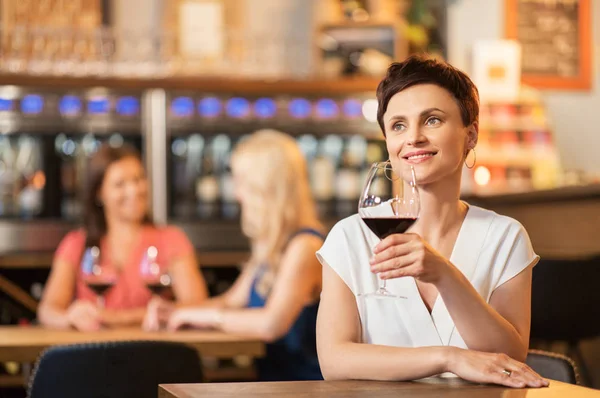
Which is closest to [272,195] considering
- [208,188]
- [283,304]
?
[283,304]

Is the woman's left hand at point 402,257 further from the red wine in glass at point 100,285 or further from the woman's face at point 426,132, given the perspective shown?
the red wine in glass at point 100,285

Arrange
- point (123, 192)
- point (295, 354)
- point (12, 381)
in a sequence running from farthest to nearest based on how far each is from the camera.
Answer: point (12, 381) < point (123, 192) < point (295, 354)

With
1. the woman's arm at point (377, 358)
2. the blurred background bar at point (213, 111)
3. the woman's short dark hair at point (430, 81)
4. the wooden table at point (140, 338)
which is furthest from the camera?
the blurred background bar at point (213, 111)

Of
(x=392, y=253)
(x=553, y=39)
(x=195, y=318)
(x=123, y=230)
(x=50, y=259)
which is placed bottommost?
(x=50, y=259)

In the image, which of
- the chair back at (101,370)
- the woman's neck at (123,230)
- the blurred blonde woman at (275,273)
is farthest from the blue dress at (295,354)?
the woman's neck at (123,230)

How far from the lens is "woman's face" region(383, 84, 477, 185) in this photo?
6.06 feet

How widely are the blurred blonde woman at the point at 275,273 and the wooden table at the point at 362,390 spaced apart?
56.5 inches

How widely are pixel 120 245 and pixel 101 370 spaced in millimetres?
1701

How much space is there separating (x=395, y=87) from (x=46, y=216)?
13.2 feet

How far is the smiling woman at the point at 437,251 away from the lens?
5.87 ft

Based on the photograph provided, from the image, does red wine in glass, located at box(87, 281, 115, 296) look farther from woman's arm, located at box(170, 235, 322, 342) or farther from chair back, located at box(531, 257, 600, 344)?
chair back, located at box(531, 257, 600, 344)

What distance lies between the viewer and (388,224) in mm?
1714

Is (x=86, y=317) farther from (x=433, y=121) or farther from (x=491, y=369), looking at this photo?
Answer: (x=491, y=369)

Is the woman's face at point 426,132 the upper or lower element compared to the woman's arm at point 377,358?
upper
